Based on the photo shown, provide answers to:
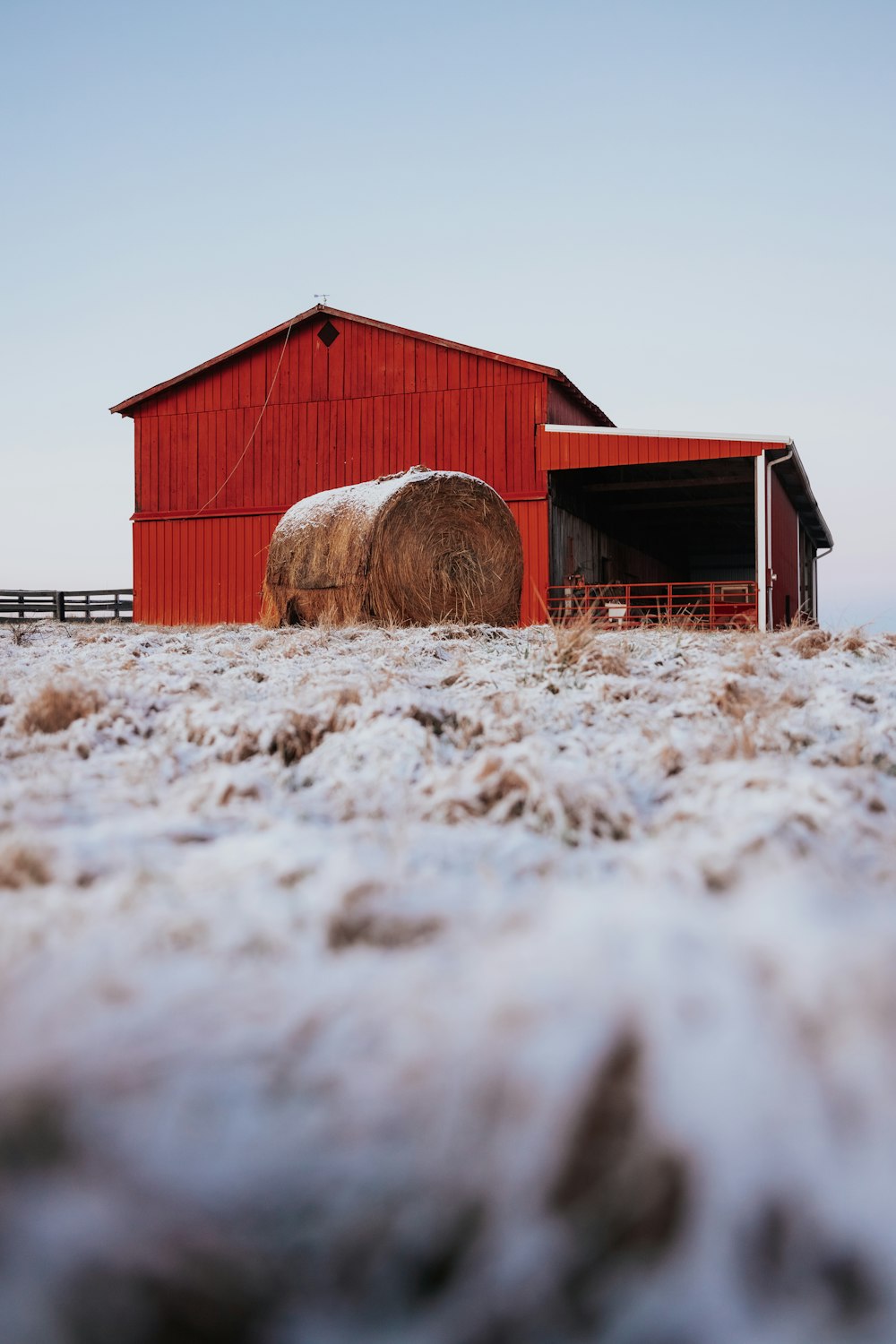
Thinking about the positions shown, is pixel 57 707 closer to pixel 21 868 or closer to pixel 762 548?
pixel 21 868

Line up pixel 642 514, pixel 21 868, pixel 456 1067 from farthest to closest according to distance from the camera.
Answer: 1. pixel 642 514
2. pixel 21 868
3. pixel 456 1067

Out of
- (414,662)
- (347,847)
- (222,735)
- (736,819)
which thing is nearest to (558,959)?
(347,847)

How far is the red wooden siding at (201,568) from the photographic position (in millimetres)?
15320

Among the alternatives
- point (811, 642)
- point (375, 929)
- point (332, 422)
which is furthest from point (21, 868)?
point (332, 422)

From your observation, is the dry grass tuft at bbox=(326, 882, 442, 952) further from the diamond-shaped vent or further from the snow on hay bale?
the diamond-shaped vent

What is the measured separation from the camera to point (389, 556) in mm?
8820

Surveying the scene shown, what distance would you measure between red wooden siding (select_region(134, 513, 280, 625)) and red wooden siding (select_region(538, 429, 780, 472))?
15.9 feet

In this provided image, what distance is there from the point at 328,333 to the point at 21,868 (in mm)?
14836

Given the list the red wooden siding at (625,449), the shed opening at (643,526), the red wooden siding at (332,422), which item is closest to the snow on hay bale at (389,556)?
the shed opening at (643,526)

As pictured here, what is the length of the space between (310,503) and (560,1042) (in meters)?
8.92

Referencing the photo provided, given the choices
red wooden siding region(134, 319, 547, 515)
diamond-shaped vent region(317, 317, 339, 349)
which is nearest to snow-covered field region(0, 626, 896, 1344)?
red wooden siding region(134, 319, 547, 515)

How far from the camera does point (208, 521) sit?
1570cm

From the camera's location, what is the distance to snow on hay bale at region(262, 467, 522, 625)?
8.69 meters

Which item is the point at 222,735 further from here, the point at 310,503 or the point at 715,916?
the point at 310,503
